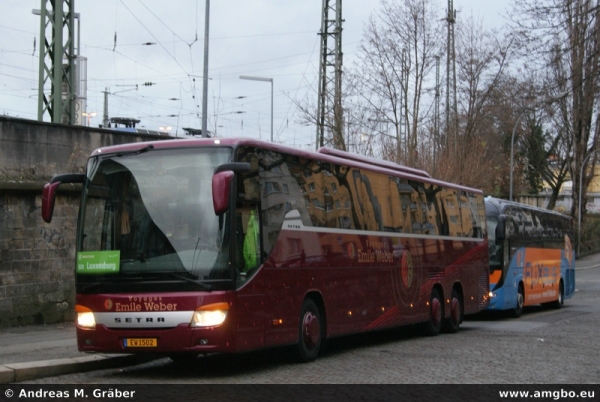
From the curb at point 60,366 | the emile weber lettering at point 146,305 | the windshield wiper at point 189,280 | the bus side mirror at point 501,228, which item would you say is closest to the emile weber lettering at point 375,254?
the curb at point 60,366

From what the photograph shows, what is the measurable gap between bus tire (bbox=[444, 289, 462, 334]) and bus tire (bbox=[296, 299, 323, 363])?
22.0 ft

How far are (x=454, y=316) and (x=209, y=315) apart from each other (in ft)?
32.6

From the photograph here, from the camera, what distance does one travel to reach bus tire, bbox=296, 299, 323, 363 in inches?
527

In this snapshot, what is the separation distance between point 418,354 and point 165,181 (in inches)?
210

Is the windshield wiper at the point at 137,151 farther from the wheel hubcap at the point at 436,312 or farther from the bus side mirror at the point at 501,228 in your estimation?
the bus side mirror at the point at 501,228

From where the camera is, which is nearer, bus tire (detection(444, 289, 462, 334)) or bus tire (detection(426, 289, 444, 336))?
bus tire (detection(426, 289, 444, 336))

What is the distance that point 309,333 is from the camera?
535 inches

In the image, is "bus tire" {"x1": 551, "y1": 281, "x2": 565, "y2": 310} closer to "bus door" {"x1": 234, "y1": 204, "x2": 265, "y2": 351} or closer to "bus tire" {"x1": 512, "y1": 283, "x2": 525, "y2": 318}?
"bus tire" {"x1": 512, "y1": 283, "x2": 525, "y2": 318}

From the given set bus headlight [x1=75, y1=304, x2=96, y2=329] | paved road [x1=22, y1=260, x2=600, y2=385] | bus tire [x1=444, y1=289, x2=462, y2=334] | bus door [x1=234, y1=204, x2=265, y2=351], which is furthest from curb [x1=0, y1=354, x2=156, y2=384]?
bus tire [x1=444, y1=289, x2=462, y2=334]

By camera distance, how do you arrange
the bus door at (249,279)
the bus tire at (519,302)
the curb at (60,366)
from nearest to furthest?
the curb at (60,366) → the bus door at (249,279) → the bus tire at (519,302)

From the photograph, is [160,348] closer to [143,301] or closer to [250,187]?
[143,301]

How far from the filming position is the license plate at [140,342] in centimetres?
1160

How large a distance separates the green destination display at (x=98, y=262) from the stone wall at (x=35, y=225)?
6.15 m
